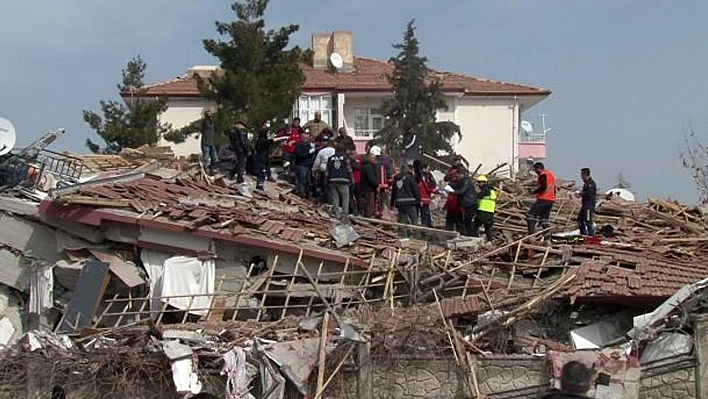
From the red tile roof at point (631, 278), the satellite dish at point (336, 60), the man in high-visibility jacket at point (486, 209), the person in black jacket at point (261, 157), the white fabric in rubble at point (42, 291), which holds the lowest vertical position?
the white fabric in rubble at point (42, 291)

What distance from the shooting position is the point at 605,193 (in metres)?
28.0

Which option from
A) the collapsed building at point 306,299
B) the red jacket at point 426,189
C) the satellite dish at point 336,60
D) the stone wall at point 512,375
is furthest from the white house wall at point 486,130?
the stone wall at point 512,375

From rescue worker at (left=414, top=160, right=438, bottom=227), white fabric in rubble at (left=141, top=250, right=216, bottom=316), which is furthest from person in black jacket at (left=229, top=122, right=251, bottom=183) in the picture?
white fabric in rubble at (left=141, top=250, right=216, bottom=316)

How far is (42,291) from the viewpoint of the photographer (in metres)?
19.0

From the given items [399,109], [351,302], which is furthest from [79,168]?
[399,109]

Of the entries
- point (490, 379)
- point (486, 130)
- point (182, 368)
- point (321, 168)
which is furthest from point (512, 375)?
point (486, 130)

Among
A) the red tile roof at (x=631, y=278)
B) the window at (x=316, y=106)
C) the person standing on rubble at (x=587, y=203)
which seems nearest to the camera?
the red tile roof at (x=631, y=278)

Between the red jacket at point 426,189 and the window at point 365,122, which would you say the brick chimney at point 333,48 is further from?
the red jacket at point 426,189

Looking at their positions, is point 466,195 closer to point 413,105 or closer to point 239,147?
point 239,147

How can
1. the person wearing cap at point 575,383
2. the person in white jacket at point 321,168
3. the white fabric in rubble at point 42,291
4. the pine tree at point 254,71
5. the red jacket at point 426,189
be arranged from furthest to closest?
1. the pine tree at point 254,71
2. the person in white jacket at point 321,168
3. the red jacket at point 426,189
4. the white fabric in rubble at point 42,291
5. the person wearing cap at point 575,383

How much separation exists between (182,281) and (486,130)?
1330 inches

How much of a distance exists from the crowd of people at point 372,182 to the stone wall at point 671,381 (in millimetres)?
6548

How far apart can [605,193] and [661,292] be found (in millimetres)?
11875

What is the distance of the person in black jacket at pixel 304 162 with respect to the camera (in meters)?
23.1
